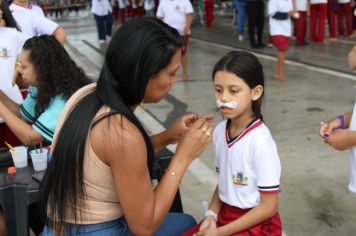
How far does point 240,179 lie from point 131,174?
0.57 metres

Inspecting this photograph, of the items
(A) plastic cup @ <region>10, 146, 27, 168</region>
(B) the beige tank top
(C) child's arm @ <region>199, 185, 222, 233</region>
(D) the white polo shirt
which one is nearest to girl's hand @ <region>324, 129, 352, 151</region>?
(D) the white polo shirt

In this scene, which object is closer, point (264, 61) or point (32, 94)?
point (32, 94)

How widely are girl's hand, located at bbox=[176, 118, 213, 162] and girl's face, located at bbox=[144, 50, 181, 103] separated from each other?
0.66ft

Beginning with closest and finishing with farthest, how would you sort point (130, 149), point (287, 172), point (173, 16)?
point (130, 149)
point (287, 172)
point (173, 16)

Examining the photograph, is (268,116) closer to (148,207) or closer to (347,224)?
(347,224)

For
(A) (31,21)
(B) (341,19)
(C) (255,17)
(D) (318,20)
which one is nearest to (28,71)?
(A) (31,21)

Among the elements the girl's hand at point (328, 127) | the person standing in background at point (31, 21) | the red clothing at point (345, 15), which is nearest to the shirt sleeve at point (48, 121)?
the girl's hand at point (328, 127)

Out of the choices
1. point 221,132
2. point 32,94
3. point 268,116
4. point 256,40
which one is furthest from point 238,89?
point 256,40

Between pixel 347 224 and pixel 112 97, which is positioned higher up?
pixel 112 97

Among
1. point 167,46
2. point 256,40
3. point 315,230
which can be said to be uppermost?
point 167,46

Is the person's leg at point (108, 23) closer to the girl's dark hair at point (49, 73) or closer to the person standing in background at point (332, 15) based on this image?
the person standing in background at point (332, 15)

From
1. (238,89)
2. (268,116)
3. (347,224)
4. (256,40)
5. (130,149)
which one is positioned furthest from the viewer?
(256,40)

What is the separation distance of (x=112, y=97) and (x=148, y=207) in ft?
1.38

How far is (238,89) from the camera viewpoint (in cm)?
201
